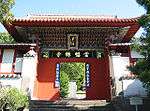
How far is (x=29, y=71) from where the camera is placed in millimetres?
14586

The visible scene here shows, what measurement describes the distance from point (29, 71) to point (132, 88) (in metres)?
4.78

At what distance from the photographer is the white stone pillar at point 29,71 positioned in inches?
551

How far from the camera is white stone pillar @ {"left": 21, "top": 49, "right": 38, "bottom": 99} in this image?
551 inches

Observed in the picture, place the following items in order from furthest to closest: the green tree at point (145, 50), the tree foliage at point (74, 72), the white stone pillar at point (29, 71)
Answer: the tree foliage at point (74, 72) → the white stone pillar at point (29, 71) → the green tree at point (145, 50)

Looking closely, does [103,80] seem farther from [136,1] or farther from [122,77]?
[136,1]

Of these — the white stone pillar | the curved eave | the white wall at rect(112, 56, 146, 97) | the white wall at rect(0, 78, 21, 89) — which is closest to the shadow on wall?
the white wall at rect(112, 56, 146, 97)

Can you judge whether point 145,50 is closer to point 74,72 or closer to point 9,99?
point 9,99

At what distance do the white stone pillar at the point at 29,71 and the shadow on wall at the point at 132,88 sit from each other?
4247 mm

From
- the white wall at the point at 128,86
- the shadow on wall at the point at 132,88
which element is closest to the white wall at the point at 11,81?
the white wall at the point at 128,86

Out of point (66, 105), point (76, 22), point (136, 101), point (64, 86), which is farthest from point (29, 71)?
point (64, 86)

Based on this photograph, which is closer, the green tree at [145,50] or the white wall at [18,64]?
the green tree at [145,50]

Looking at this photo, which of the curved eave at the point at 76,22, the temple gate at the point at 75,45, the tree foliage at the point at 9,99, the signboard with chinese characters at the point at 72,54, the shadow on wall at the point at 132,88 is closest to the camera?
the tree foliage at the point at 9,99

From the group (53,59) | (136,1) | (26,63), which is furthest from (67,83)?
(136,1)

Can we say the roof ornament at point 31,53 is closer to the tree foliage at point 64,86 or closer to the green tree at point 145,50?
the green tree at point 145,50
